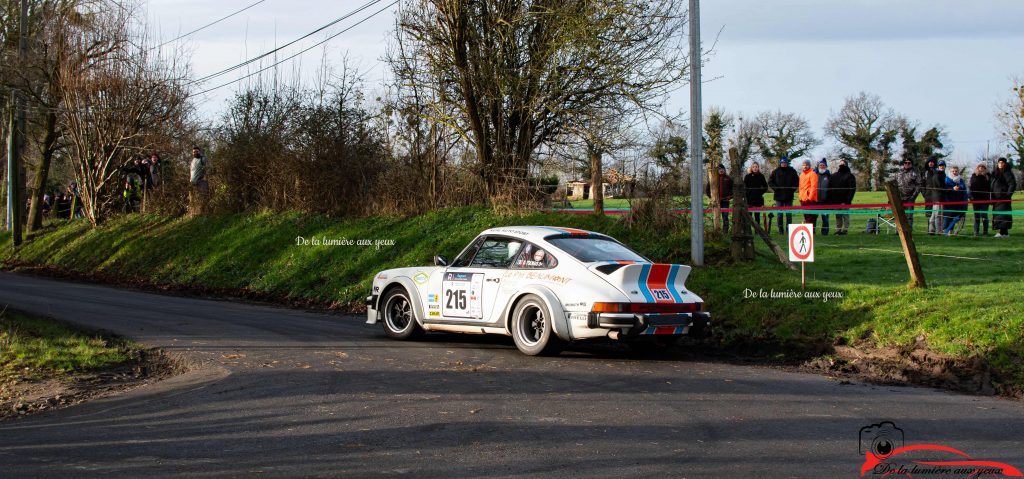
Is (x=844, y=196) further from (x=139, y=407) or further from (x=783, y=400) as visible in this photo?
(x=139, y=407)

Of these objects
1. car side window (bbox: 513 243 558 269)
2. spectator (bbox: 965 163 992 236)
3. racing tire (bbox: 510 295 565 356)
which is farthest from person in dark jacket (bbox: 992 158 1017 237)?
racing tire (bbox: 510 295 565 356)

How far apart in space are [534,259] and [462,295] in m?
1.15

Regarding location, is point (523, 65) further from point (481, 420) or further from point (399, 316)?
point (481, 420)

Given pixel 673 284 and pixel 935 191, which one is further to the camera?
pixel 935 191

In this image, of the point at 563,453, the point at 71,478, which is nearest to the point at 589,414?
the point at 563,453

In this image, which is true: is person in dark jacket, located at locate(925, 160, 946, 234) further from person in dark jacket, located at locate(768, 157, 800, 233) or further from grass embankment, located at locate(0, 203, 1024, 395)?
person in dark jacket, located at locate(768, 157, 800, 233)

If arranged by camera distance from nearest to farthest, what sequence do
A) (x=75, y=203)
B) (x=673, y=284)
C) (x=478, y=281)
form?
(x=673, y=284) < (x=478, y=281) < (x=75, y=203)

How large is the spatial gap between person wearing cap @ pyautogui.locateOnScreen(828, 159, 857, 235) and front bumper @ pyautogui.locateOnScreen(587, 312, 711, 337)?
11.9 metres

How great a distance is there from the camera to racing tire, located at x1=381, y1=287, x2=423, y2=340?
12.9 meters

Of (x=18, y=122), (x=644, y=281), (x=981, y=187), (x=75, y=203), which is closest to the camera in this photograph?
(x=644, y=281)

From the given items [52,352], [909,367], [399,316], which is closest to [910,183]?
[909,367]

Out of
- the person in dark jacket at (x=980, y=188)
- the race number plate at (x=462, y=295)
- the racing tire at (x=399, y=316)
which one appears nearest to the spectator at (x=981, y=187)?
the person in dark jacket at (x=980, y=188)

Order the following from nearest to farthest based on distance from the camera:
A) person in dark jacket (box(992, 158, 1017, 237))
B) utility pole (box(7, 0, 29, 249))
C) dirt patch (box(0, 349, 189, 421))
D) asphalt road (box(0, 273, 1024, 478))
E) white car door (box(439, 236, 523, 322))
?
1. asphalt road (box(0, 273, 1024, 478))
2. dirt patch (box(0, 349, 189, 421))
3. white car door (box(439, 236, 523, 322))
4. person in dark jacket (box(992, 158, 1017, 237))
5. utility pole (box(7, 0, 29, 249))

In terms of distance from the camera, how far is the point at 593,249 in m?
11.8
